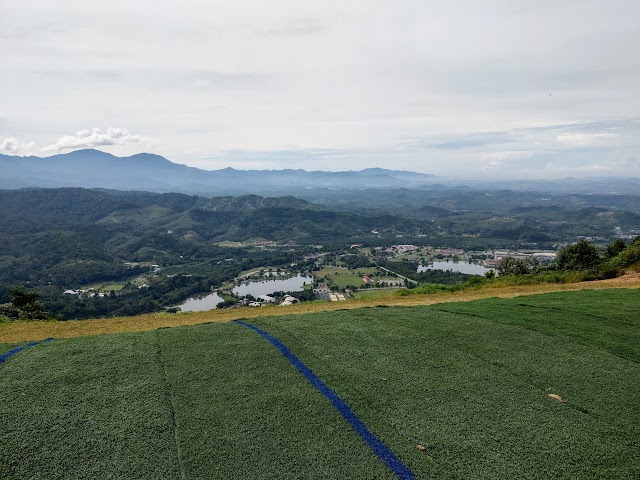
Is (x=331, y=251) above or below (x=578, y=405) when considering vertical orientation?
below

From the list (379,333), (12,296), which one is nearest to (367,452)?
(379,333)

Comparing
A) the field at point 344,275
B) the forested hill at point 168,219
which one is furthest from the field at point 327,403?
the forested hill at point 168,219

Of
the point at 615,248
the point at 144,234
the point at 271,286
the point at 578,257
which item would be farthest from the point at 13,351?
the point at 144,234

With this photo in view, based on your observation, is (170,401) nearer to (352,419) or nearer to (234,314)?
(352,419)

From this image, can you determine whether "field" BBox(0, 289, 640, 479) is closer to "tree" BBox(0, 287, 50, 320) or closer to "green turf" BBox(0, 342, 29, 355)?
"green turf" BBox(0, 342, 29, 355)

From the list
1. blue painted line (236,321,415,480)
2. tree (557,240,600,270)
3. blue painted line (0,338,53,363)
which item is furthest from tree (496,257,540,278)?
blue painted line (0,338,53,363)

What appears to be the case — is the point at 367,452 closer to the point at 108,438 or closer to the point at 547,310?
the point at 108,438
